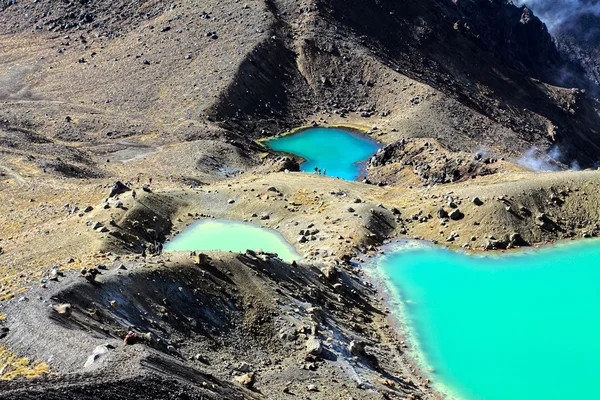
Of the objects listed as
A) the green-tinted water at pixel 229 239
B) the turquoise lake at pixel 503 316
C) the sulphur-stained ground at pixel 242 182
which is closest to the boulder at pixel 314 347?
the sulphur-stained ground at pixel 242 182

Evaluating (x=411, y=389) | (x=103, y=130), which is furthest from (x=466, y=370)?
(x=103, y=130)

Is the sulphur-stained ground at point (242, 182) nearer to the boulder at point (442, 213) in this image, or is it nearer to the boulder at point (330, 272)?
the boulder at point (330, 272)

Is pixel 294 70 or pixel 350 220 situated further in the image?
pixel 294 70

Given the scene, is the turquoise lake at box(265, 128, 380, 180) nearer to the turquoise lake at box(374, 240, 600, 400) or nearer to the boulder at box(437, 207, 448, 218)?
the boulder at box(437, 207, 448, 218)

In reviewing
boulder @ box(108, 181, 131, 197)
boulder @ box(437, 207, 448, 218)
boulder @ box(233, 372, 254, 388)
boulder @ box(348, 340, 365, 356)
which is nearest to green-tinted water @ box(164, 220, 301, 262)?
boulder @ box(108, 181, 131, 197)

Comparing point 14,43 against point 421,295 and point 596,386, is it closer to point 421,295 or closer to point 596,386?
point 421,295

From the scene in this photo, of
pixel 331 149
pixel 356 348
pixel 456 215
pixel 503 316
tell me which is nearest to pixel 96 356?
pixel 356 348

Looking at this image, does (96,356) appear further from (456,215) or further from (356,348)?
(456,215)
